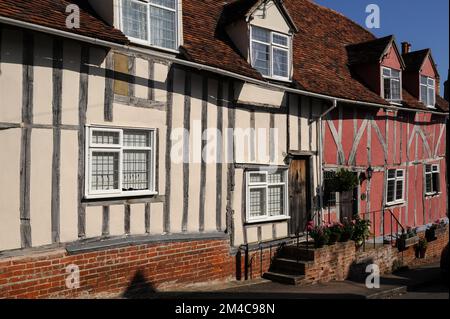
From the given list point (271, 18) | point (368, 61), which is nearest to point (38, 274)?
point (271, 18)

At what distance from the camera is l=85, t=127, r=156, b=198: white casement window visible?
7.48 meters

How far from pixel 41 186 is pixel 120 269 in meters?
2.04

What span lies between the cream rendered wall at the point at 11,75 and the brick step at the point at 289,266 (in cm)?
635

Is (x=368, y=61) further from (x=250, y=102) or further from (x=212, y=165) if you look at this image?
(x=212, y=165)

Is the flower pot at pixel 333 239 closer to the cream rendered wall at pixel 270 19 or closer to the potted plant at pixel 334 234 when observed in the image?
the potted plant at pixel 334 234

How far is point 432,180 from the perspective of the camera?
693 inches

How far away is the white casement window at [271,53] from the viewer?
10.5m

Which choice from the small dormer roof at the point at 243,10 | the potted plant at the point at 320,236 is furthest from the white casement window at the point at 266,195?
the small dormer roof at the point at 243,10

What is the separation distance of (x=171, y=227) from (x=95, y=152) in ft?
6.94

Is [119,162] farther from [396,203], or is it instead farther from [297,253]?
[396,203]

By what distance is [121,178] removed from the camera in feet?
25.5

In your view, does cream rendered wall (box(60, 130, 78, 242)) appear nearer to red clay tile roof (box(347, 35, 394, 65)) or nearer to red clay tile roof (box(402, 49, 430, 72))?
red clay tile roof (box(347, 35, 394, 65))

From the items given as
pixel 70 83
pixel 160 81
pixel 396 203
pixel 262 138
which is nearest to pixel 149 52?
pixel 160 81

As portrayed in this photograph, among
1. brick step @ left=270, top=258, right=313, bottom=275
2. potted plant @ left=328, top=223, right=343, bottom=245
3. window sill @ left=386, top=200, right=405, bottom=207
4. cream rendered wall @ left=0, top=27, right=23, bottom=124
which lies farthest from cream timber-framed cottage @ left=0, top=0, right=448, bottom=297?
window sill @ left=386, top=200, right=405, bottom=207
